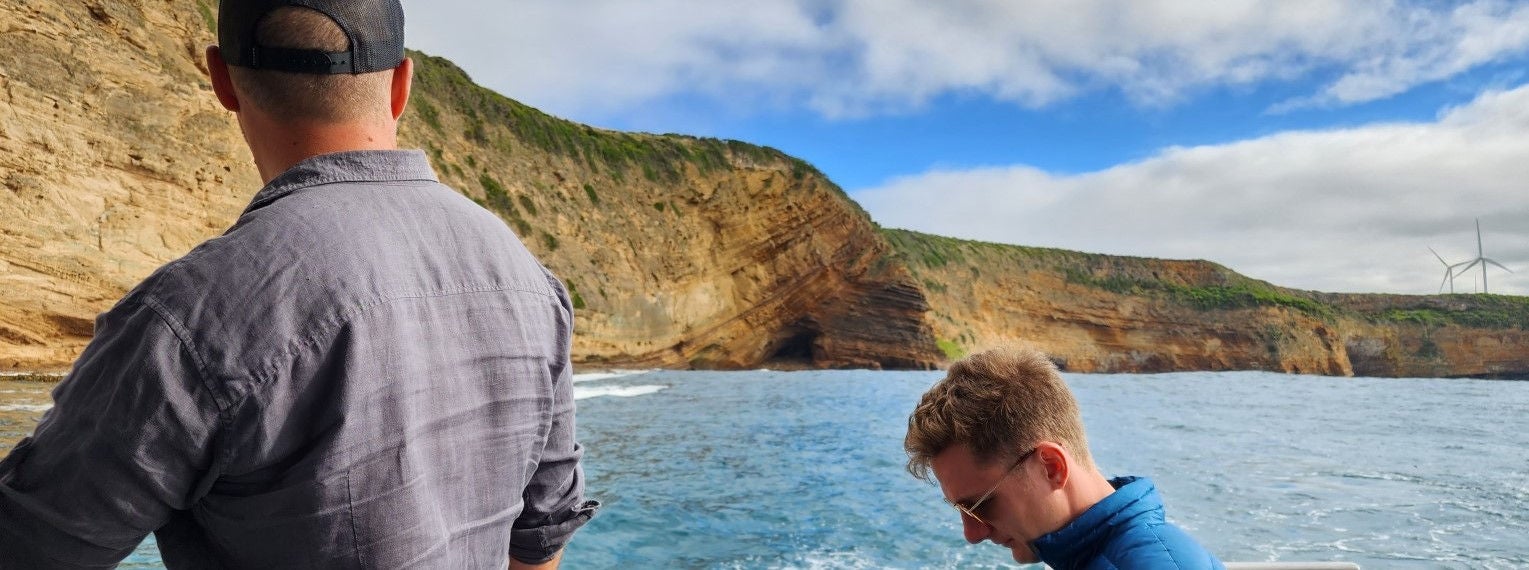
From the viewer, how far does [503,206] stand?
2870 centimetres

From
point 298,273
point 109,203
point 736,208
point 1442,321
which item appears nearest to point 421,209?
point 298,273

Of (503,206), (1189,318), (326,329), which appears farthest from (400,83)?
(1189,318)

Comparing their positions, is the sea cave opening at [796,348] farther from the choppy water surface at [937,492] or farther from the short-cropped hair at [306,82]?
the short-cropped hair at [306,82]

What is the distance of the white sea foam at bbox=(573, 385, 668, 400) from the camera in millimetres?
19312

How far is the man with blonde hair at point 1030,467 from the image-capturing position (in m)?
1.84

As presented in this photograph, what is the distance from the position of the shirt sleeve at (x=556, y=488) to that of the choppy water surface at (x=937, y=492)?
498cm

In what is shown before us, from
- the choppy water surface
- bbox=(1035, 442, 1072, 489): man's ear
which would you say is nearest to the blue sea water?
the choppy water surface

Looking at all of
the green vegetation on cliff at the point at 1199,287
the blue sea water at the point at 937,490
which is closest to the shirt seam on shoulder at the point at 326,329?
the blue sea water at the point at 937,490

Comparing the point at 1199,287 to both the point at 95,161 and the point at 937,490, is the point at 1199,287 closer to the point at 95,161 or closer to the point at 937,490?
the point at 937,490

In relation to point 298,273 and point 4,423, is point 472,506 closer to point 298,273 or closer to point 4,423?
point 298,273

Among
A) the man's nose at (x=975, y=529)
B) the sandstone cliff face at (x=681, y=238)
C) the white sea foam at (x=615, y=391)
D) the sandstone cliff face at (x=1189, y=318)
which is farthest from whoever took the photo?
the sandstone cliff face at (x=1189, y=318)

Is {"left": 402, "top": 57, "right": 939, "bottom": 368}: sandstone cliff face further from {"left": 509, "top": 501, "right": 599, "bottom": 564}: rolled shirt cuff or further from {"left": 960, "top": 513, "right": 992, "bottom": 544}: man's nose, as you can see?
{"left": 509, "top": 501, "right": 599, "bottom": 564}: rolled shirt cuff

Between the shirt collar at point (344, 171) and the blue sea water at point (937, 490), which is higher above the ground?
the shirt collar at point (344, 171)

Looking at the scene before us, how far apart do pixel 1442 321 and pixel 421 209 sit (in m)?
88.3
